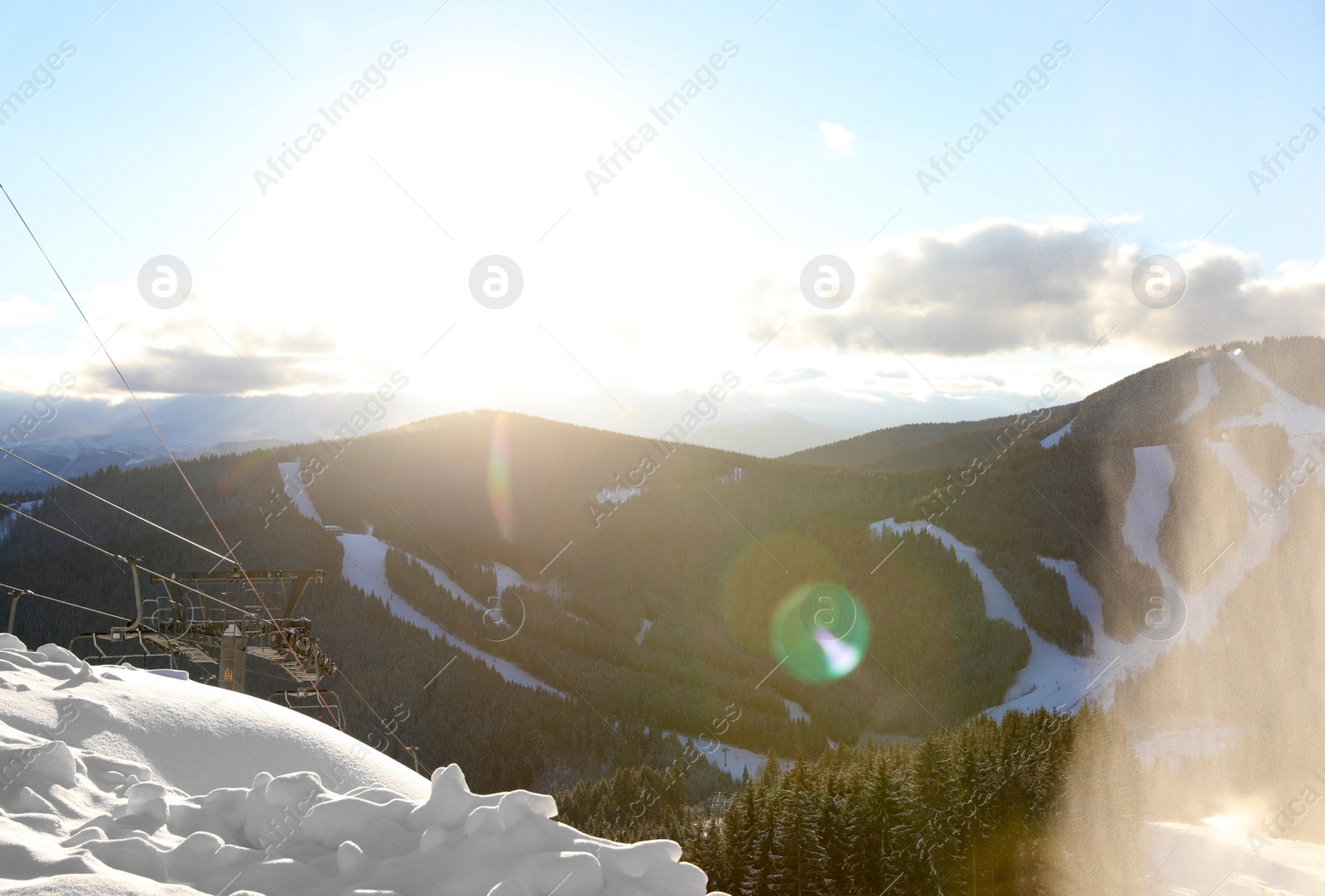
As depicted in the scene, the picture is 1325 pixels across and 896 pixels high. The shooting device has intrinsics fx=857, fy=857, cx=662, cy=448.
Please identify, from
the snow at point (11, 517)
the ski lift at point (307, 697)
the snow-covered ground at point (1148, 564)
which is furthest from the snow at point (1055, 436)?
the snow at point (11, 517)

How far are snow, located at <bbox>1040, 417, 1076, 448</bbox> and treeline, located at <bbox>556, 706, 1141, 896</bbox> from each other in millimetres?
119618

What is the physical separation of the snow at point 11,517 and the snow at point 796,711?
13000 cm

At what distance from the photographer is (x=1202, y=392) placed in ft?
492

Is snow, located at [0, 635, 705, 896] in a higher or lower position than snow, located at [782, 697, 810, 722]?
lower

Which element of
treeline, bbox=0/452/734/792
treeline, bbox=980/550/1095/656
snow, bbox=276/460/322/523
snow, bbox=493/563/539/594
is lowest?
treeline, bbox=0/452/734/792

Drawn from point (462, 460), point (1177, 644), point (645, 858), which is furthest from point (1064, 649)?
point (645, 858)

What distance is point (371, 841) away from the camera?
7.47 m

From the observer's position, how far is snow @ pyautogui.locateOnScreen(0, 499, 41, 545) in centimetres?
14938

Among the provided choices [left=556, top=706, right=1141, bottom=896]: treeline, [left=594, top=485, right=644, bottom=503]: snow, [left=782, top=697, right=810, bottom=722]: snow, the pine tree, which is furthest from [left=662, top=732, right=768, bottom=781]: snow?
the pine tree

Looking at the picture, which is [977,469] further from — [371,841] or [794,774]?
[371,841]

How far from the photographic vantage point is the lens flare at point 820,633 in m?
118

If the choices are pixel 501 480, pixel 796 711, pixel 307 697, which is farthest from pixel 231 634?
pixel 501 480

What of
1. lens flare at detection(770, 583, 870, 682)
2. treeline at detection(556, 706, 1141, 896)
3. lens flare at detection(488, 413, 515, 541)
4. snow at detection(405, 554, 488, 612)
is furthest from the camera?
lens flare at detection(488, 413, 515, 541)

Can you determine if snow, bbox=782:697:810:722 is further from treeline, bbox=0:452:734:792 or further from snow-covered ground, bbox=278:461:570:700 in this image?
snow-covered ground, bbox=278:461:570:700
